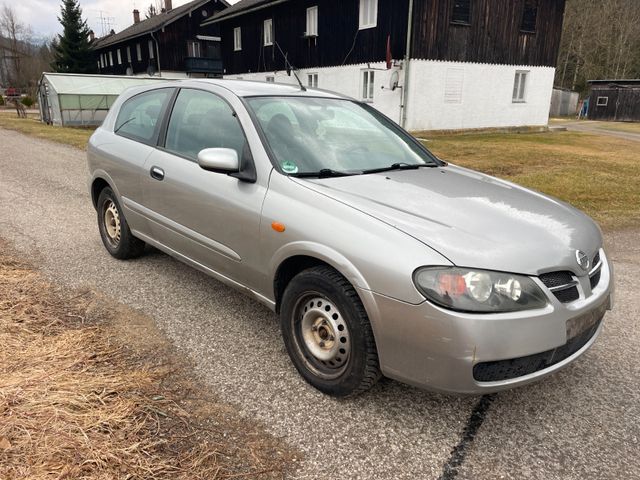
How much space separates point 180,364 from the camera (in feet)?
10.2

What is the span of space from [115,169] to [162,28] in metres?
42.8

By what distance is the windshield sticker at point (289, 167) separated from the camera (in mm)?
3100

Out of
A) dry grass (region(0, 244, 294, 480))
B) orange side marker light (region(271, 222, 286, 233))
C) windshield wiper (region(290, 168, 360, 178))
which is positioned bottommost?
dry grass (region(0, 244, 294, 480))

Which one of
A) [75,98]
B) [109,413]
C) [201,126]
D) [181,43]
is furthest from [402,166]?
[181,43]

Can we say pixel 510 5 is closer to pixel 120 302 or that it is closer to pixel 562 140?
pixel 562 140

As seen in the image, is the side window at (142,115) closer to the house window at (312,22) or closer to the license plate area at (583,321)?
the license plate area at (583,321)

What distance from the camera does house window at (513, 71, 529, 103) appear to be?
74.6 ft

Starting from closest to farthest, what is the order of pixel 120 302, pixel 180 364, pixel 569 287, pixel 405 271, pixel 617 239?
pixel 405 271, pixel 569 287, pixel 180 364, pixel 120 302, pixel 617 239

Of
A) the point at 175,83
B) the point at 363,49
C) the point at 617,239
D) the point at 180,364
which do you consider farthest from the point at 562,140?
the point at 180,364

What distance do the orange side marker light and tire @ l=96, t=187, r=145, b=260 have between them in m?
2.29

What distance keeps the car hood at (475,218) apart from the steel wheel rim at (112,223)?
264cm

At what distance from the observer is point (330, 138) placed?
3.52m

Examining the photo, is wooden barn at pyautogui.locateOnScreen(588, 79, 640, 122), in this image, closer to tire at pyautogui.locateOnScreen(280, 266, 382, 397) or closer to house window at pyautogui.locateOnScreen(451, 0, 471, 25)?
house window at pyautogui.locateOnScreen(451, 0, 471, 25)

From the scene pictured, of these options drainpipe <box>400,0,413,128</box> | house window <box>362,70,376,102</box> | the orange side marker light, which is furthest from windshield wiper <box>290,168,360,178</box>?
house window <box>362,70,376,102</box>
